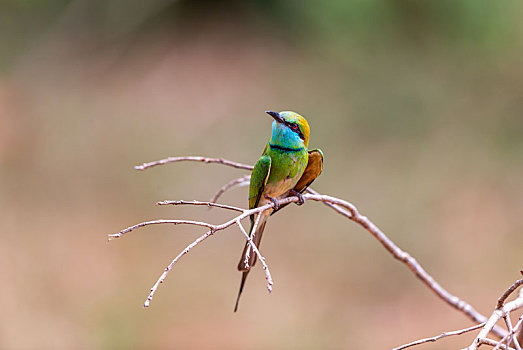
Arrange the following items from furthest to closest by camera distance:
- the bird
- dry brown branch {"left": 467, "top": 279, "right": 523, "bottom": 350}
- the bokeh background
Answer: the bokeh background < the bird < dry brown branch {"left": 467, "top": 279, "right": 523, "bottom": 350}

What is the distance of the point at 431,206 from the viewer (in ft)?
12.9

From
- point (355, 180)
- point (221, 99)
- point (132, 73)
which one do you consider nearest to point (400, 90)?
point (355, 180)

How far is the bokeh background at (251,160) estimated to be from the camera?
11.0 ft

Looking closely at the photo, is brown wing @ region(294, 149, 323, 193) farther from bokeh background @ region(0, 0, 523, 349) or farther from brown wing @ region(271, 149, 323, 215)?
bokeh background @ region(0, 0, 523, 349)

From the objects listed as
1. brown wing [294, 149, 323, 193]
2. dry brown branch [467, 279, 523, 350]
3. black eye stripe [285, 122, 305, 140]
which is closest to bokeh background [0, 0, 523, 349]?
brown wing [294, 149, 323, 193]

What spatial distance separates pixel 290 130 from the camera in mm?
1630

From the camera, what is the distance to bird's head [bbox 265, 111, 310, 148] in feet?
5.30

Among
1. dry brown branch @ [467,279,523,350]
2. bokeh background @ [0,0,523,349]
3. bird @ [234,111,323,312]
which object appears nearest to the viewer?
dry brown branch @ [467,279,523,350]

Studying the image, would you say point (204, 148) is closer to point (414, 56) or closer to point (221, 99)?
point (221, 99)

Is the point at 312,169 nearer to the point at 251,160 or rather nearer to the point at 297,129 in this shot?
the point at 297,129

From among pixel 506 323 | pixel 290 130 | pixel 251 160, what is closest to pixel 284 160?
pixel 290 130

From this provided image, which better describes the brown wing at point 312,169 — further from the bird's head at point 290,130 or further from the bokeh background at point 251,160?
the bokeh background at point 251,160

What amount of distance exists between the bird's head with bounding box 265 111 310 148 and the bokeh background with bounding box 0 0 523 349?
1846mm

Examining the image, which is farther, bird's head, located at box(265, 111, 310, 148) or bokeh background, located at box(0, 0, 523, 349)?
bokeh background, located at box(0, 0, 523, 349)
